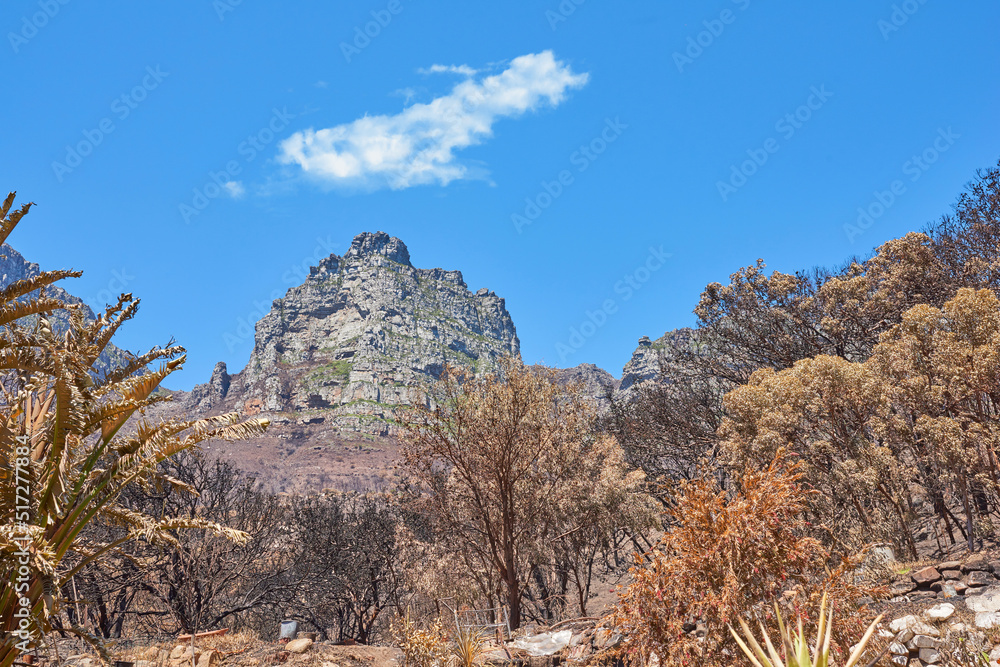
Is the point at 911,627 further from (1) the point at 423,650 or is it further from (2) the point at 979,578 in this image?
(1) the point at 423,650

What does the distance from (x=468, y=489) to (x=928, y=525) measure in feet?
45.6

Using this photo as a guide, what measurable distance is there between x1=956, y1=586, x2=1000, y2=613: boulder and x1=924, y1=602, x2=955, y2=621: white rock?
399 mm

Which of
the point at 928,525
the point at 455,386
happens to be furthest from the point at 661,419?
the point at 455,386

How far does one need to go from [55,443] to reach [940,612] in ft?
40.2

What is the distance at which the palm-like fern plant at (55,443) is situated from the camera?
568cm

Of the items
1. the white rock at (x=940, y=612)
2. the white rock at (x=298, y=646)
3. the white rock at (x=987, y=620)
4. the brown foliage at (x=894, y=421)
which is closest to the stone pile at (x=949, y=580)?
the brown foliage at (x=894, y=421)

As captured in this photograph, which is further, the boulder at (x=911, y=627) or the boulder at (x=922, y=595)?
the boulder at (x=922, y=595)

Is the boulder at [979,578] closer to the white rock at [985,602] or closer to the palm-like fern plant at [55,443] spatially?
the white rock at [985,602]

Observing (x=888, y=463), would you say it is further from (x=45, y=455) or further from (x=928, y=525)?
(x=45, y=455)

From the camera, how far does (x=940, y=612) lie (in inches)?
353

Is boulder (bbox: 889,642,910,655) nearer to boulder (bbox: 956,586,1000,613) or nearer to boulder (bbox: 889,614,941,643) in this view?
boulder (bbox: 889,614,941,643)

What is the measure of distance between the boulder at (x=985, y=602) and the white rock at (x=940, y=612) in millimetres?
399

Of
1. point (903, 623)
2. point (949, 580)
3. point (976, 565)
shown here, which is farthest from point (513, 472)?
point (976, 565)

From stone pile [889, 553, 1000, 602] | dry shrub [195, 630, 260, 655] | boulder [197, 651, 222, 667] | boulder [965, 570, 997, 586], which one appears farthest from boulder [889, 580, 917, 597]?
dry shrub [195, 630, 260, 655]
